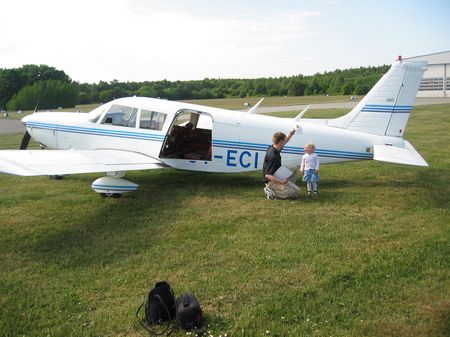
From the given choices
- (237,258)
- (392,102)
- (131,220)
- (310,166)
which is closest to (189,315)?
(237,258)

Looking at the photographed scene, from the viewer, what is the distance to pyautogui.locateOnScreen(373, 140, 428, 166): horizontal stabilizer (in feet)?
21.5

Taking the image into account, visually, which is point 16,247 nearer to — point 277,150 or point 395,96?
point 277,150

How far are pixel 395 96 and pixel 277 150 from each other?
256 cm

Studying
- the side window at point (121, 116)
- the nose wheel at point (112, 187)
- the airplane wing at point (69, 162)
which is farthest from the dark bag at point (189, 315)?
the side window at point (121, 116)

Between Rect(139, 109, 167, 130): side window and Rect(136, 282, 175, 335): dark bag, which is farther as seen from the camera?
Rect(139, 109, 167, 130): side window

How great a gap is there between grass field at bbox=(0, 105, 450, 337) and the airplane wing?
0.60 metres

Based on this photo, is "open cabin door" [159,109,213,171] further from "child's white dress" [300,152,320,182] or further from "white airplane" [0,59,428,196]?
"child's white dress" [300,152,320,182]


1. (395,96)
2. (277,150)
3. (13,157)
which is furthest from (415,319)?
(13,157)

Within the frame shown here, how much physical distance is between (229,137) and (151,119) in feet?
5.42

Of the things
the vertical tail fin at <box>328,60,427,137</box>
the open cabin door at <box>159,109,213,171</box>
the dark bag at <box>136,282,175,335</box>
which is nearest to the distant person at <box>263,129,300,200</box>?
the open cabin door at <box>159,109,213,171</box>

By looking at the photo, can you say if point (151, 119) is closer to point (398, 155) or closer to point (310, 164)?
point (310, 164)

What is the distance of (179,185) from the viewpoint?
27.0ft

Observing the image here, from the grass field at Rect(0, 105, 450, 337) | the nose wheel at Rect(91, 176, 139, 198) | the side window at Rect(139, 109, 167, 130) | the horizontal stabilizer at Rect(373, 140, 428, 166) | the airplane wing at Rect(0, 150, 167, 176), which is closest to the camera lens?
the grass field at Rect(0, 105, 450, 337)

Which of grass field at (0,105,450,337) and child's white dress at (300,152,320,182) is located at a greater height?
child's white dress at (300,152,320,182)
